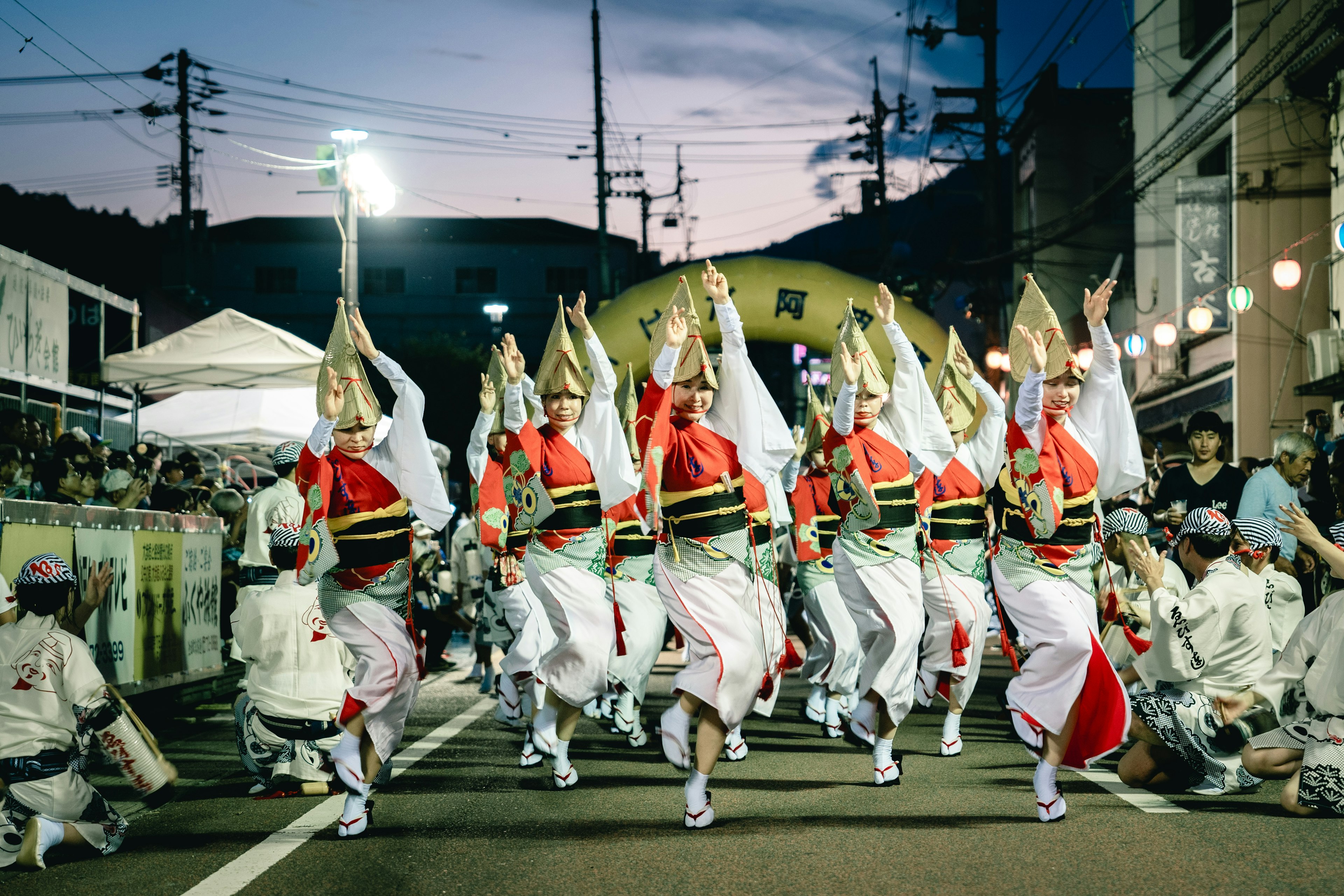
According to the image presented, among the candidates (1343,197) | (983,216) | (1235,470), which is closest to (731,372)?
(1235,470)

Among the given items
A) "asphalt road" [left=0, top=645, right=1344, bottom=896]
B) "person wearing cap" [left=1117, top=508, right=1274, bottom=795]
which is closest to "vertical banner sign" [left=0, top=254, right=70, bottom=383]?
"asphalt road" [left=0, top=645, right=1344, bottom=896]

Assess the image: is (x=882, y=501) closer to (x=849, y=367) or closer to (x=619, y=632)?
(x=849, y=367)

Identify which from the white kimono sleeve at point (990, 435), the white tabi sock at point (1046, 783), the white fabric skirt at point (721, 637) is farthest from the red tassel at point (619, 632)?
the white tabi sock at point (1046, 783)

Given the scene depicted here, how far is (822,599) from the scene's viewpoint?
958cm

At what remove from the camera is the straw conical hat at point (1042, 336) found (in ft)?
21.2

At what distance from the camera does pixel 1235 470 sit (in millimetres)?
9500

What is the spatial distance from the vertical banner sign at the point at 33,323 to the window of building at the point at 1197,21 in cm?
1927

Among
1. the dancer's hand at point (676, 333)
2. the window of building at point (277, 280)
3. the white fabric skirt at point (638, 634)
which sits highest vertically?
the window of building at point (277, 280)

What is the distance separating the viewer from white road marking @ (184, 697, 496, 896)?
4.79m

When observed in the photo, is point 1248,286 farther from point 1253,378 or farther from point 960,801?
point 960,801

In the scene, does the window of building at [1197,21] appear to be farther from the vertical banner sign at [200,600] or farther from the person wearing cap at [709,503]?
the vertical banner sign at [200,600]

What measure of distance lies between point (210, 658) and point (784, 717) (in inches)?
169

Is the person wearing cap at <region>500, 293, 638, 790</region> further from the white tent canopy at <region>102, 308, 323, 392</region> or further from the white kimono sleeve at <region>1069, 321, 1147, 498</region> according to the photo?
the white tent canopy at <region>102, 308, 323, 392</region>

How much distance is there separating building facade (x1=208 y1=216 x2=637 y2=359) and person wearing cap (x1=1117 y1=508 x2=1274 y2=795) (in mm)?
48612
